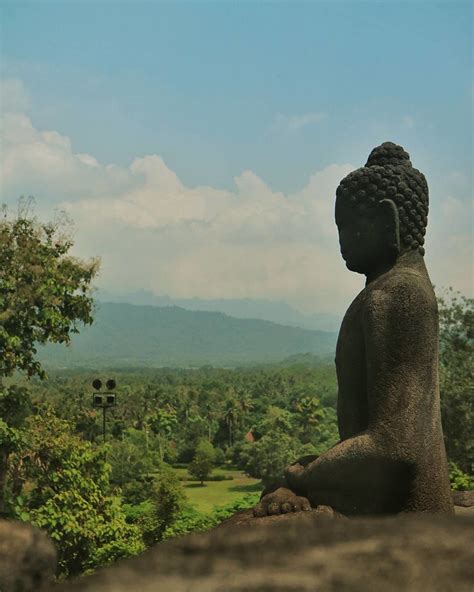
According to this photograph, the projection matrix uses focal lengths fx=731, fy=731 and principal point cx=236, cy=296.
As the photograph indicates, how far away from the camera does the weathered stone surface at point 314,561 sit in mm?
1094

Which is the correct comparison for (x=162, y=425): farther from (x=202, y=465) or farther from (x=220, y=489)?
(x=220, y=489)

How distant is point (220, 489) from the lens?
208ft

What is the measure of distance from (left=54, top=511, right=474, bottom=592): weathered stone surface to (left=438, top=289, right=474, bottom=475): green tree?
84.9ft

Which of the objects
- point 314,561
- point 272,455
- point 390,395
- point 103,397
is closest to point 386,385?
point 390,395

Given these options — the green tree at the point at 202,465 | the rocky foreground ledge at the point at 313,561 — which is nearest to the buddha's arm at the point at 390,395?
the rocky foreground ledge at the point at 313,561

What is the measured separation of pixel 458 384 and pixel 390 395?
25.8m

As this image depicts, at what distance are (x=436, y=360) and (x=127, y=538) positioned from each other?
61.7 ft

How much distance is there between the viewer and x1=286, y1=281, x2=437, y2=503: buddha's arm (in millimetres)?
4332

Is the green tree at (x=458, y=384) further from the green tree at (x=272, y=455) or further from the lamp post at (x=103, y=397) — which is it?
the green tree at (x=272, y=455)

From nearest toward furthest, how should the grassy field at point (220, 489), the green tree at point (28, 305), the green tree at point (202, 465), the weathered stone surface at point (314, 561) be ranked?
the weathered stone surface at point (314, 561) < the green tree at point (28, 305) < the grassy field at point (220, 489) < the green tree at point (202, 465)

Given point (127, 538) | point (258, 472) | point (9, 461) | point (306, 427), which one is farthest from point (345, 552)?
point (306, 427)

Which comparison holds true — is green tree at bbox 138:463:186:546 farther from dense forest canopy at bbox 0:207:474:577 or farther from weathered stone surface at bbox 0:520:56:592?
weathered stone surface at bbox 0:520:56:592

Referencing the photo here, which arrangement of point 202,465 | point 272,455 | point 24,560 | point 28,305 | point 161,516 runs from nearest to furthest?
point 24,560, point 28,305, point 161,516, point 272,455, point 202,465

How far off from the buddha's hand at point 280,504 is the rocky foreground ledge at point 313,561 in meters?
3.39
